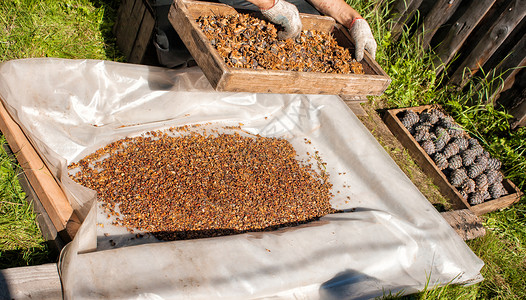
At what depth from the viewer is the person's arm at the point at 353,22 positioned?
108 inches

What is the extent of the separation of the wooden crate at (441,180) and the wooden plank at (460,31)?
0.86m

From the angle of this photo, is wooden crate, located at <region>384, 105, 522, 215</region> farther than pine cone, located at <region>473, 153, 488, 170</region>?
No

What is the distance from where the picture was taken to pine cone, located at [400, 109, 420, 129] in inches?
Answer: 139

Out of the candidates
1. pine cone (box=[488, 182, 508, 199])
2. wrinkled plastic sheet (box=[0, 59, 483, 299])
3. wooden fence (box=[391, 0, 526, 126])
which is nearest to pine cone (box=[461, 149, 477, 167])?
pine cone (box=[488, 182, 508, 199])

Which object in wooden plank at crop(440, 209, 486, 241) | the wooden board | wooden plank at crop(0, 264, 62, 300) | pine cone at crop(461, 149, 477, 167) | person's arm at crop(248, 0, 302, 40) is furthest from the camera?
pine cone at crop(461, 149, 477, 167)

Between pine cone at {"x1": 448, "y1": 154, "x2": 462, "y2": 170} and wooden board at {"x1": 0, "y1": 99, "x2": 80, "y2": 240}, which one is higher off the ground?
pine cone at {"x1": 448, "y1": 154, "x2": 462, "y2": 170}

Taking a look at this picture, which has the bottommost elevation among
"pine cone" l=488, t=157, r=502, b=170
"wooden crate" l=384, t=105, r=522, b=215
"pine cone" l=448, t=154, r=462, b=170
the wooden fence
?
"wooden crate" l=384, t=105, r=522, b=215

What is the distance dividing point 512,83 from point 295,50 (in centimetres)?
232

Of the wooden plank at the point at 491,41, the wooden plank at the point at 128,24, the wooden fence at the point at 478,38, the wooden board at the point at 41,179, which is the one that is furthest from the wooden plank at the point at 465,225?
the wooden plank at the point at 128,24

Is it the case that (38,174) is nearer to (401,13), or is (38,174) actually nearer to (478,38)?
(401,13)

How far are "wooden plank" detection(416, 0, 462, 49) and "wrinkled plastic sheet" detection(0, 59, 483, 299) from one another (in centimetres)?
146

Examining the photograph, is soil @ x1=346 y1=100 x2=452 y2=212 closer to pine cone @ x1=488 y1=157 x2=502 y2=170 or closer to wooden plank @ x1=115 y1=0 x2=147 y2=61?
pine cone @ x1=488 y1=157 x2=502 y2=170

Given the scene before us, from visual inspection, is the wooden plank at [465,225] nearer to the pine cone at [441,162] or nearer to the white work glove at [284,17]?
the pine cone at [441,162]

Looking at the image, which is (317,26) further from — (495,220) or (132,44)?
(495,220)
